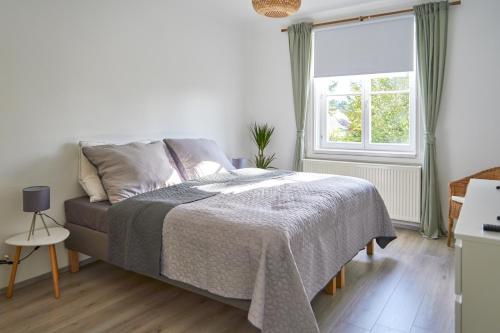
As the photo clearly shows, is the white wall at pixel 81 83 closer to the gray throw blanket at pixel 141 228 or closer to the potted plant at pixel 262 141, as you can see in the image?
the gray throw blanket at pixel 141 228

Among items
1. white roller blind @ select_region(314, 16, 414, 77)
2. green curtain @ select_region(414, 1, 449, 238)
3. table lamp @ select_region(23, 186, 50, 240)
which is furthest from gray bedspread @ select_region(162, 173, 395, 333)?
white roller blind @ select_region(314, 16, 414, 77)

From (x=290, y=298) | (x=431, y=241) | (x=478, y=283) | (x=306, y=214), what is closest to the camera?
(x=478, y=283)

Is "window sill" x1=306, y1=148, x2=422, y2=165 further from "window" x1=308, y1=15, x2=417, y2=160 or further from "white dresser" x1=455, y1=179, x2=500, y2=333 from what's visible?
"white dresser" x1=455, y1=179, x2=500, y2=333

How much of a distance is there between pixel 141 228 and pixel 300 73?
122 inches

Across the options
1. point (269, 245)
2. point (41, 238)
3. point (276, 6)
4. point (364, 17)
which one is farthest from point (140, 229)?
point (364, 17)

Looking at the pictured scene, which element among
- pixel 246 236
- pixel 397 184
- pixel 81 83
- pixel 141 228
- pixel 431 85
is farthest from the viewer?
pixel 397 184

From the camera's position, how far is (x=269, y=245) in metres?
1.84

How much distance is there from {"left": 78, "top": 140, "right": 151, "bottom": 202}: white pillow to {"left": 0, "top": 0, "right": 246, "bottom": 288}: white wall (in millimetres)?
82

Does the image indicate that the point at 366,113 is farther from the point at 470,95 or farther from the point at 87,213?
the point at 87,213

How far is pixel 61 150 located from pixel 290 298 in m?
2.24

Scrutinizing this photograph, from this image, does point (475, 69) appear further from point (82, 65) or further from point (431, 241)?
point (82, 65)

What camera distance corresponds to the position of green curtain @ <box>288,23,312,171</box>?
4.57 metres

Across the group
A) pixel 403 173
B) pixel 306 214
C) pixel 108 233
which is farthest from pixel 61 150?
pixel 403 173

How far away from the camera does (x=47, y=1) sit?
9.21 feet
